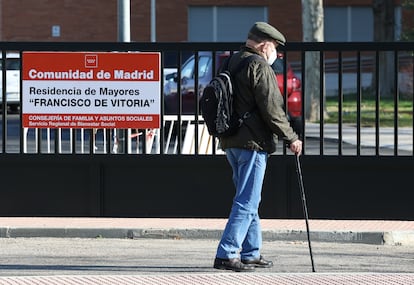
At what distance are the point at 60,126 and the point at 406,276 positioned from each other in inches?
177

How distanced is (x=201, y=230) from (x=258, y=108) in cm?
Answer: 258

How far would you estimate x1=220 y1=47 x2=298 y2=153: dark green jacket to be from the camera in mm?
7277

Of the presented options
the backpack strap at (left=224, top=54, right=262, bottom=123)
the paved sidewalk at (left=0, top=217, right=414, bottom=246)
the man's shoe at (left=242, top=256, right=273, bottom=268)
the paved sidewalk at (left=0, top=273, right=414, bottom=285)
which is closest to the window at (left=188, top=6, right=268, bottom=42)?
the paved sidewalk at (left=0, top=217, right=414, bottom=246)

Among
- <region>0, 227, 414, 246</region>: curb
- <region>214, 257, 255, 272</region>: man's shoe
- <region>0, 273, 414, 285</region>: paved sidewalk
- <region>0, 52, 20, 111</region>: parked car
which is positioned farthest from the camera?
<region>0, 52, 20, 111</region>: parked car

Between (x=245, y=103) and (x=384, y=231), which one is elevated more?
(x=245, y=103)

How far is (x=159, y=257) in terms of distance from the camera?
28.2 ft

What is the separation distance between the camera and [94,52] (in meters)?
10.3

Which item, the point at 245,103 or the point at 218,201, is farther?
the point at 218,201

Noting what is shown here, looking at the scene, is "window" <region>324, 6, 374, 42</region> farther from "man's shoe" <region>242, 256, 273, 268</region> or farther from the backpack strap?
the backpack strap

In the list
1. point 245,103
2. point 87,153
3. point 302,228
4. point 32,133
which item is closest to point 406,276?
point 245,103

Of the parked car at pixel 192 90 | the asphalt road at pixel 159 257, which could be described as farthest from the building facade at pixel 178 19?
the asphalt road at pixel 159 257

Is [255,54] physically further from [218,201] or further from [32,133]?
[32,133]

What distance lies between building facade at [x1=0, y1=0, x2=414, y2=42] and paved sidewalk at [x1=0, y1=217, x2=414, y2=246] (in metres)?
29.5

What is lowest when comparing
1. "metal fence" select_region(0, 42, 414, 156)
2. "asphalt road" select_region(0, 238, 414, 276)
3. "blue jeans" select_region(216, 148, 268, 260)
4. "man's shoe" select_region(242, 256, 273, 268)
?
"asphalt road" select_region(0, 238, 414, 276)
